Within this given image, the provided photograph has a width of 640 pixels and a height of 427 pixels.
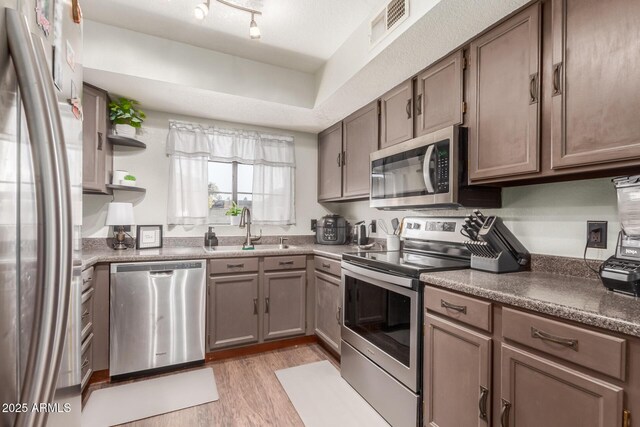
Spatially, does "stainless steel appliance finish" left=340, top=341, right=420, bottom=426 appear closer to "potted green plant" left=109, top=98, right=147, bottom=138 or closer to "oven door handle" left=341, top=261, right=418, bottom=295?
"oven door handle" left=341, top=261, right=418, bottom=295

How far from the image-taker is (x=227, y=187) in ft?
10.9

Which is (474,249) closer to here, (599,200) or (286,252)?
(599,200)

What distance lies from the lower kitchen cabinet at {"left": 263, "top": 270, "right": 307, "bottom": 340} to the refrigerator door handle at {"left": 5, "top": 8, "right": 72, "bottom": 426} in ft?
7.33

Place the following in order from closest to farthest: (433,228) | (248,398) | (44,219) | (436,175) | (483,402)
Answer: (44,219) → (483,402) → (436,175) → (248,398) → (433,228)

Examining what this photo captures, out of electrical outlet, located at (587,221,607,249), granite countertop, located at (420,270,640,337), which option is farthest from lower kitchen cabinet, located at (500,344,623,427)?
electrical outlet, located at (587,221,607,249)

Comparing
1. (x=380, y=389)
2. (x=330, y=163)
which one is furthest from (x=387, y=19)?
(x=380, y=389)

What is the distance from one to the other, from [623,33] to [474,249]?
1064mm

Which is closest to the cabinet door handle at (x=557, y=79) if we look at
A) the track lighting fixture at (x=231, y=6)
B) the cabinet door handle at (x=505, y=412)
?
the cabinet door handle at (x=505, y=412)

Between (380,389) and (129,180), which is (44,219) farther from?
(129,180)

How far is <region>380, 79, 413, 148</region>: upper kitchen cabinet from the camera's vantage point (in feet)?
7.18

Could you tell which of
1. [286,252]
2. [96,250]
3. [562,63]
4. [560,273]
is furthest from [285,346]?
[562,63]

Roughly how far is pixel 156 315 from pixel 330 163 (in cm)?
215

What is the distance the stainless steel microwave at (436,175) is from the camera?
1763mm

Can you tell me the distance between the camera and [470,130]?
175 centimetres
